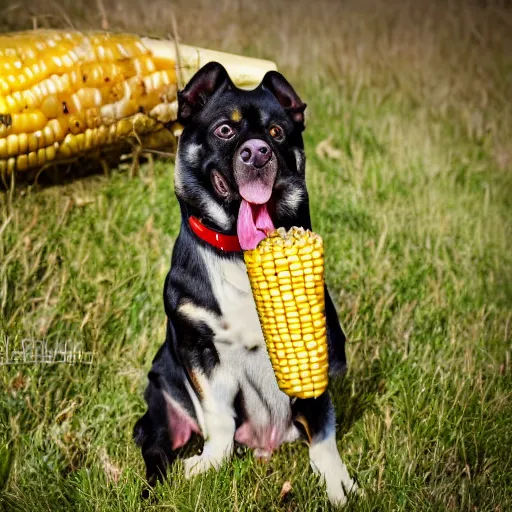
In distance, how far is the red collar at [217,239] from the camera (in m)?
3.04

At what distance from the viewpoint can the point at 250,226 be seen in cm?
289

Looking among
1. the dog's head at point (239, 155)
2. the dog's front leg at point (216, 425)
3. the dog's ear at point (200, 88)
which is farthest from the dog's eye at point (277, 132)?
the dog's front leg at point (216, 425)

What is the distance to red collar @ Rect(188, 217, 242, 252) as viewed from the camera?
9.99ft

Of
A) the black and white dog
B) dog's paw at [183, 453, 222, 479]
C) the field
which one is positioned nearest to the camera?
the black and white dog

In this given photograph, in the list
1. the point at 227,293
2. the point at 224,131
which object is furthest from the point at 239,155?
the point at 227,293

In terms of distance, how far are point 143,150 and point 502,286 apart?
2.35 metres

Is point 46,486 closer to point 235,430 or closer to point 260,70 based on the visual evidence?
point 235,430

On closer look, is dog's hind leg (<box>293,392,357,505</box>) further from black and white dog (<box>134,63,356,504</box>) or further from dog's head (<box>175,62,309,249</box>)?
dog's head (<box>175,62,309,249</box>)

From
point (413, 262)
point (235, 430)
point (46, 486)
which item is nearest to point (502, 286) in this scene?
point (413, 262)

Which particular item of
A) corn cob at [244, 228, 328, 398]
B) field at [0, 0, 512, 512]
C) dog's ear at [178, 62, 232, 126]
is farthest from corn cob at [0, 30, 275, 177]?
corn cob at [244, 228, 328, 398]

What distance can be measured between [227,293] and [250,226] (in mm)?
321

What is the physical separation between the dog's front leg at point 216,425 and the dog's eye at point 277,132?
929 mm

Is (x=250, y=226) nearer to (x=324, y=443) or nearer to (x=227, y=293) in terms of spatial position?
(x=227, y=293)

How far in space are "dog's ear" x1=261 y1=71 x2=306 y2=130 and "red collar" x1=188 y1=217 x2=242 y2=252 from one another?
49 centimetres
